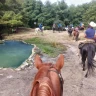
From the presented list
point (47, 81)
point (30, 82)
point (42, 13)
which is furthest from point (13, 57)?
point (42, 13)

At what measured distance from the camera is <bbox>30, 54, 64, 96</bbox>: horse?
1.88m

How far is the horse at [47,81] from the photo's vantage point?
188 centimetres

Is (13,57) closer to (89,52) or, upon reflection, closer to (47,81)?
(89,52)

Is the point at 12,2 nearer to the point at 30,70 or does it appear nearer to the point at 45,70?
the point at 30,70

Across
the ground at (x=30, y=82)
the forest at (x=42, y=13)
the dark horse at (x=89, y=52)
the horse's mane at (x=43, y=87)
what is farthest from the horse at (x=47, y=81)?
the forest at (x=42, y=13)

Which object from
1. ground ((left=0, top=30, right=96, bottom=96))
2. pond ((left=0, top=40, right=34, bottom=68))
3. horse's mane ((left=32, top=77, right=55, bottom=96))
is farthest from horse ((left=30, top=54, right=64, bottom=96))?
pond ((left=0, top=40, right=34, bottom=68))

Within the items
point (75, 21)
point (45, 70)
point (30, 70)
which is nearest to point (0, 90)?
point (30, 70)

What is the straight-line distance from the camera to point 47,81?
A: 1977 millimetres

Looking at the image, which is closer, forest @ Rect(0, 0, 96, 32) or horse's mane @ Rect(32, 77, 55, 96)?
horse's mane @ Rect(32, 77, 55, 96)

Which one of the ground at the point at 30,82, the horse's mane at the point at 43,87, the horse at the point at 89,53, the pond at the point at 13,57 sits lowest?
the pond at the point at 13,57

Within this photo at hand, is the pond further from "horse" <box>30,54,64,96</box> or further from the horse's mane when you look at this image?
the horse's mane

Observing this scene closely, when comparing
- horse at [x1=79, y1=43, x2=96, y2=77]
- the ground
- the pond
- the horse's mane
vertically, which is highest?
the horse's mane

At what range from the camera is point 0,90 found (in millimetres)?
6383

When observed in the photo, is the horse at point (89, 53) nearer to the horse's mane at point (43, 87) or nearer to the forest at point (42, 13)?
the horse's mane at point (43, 87)
